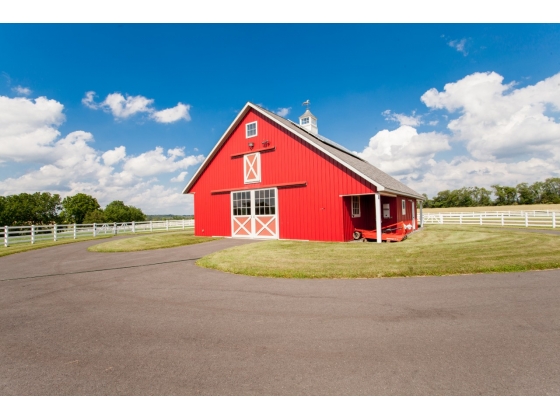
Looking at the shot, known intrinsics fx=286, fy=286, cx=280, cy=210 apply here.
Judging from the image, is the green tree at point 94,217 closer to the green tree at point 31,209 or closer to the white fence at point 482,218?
the green tree at point 31,209

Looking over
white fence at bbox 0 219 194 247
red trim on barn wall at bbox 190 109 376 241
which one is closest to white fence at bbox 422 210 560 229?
red trim on barn wall at bbox 190 109 376 241

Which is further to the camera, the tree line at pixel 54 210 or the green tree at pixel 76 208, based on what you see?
the green tree at pixel 76 208

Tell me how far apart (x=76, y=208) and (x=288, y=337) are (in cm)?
10375

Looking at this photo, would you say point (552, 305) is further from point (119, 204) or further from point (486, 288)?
point (119, 204)

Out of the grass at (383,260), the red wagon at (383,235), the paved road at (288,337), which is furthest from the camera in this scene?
the red wagon at (383,235)

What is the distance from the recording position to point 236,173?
61.9 ft

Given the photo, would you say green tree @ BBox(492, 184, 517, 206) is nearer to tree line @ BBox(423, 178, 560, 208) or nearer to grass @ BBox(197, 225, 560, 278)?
tree line @ BBox(423, 178, 560, 208)

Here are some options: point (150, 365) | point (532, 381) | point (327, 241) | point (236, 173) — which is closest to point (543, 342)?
point (532, 381)

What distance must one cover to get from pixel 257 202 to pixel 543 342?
49.8 feet

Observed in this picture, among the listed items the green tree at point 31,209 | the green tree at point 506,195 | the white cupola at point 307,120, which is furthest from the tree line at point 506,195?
the green tree at point 31,209

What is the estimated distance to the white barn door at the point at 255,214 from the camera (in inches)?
680

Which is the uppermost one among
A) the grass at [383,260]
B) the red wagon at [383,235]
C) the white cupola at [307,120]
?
the white cupola at [307,120]

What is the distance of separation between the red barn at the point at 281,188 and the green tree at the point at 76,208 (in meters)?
85.9

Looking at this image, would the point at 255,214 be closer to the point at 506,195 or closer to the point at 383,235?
the point at 383,235
